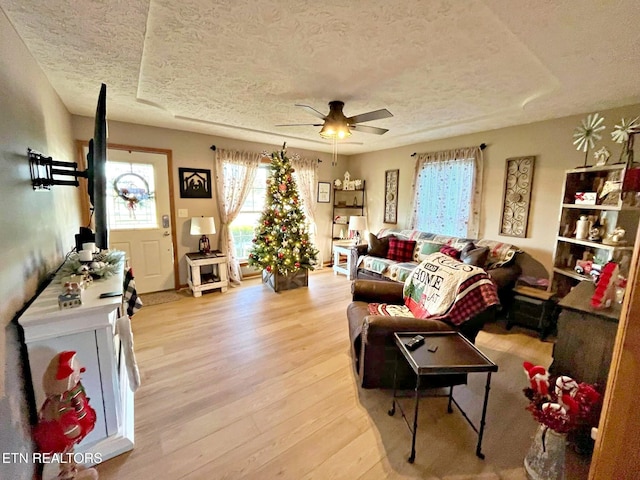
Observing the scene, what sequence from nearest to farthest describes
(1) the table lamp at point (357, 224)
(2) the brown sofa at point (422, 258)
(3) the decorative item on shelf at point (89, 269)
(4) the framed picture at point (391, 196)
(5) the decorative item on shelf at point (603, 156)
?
(3) the decorative item on shelf at point (89, 269) < (5) the decorative item on shelf at point (603, 156) < (2) the brown sofa at point (422, 258) < (4) the framed picture at point (391, 196) < (1) the table lamp at point (357, 224)

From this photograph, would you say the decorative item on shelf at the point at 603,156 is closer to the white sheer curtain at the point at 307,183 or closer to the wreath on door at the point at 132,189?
the white sheer curtain at the point at 307,183

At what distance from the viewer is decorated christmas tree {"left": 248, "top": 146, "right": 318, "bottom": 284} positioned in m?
4.23

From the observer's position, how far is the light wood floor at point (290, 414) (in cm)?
151

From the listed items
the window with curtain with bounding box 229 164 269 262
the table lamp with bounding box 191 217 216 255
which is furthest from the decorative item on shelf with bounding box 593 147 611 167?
the table lamp with bounding box 191 217 216 255

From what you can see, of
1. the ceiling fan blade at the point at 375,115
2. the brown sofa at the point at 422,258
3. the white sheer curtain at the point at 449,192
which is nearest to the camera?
the ceiling fan blade at the point at 375,115

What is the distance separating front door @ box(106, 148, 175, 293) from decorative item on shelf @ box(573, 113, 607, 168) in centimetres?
514

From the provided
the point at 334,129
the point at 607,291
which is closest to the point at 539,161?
the point at 607,291

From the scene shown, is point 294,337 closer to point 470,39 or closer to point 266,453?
point 266,453

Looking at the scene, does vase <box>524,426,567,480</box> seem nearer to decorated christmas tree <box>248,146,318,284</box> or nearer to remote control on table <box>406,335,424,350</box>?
remote control on table <box>406,335,424,350</box>

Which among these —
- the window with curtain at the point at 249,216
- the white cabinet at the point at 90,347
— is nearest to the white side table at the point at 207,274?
the window with curtain at the point at 249,216

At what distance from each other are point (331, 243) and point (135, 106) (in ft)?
13.5

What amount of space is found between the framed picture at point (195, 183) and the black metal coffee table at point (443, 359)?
3.73m

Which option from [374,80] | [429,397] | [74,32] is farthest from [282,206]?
[429,397]

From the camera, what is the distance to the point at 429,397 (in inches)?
81.3
